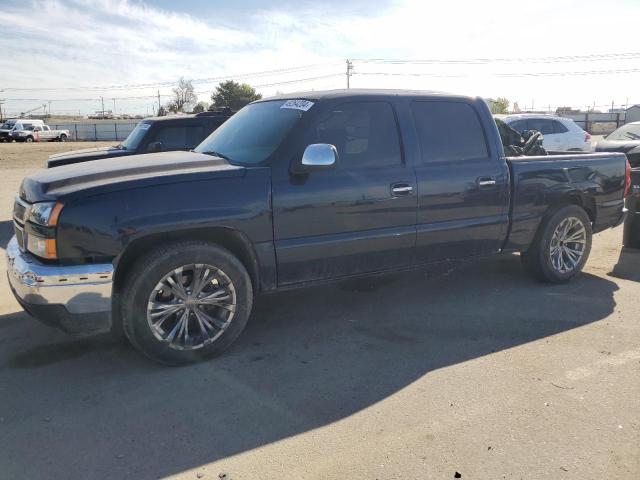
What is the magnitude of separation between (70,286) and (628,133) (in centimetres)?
1398

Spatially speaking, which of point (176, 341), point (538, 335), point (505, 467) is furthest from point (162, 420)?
point (538, 335)

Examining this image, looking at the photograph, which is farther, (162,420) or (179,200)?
(179,200)

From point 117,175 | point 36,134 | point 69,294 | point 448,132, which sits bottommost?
point 69,294

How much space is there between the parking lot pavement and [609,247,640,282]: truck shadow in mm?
1114

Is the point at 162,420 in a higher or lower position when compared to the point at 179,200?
lower

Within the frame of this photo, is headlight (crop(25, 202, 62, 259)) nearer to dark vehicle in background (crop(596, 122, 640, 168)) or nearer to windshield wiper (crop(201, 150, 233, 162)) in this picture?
windshield wiper (crop(201, 150, 233, 162))

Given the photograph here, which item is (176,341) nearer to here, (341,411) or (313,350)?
(313,350)

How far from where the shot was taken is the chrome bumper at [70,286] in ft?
11.5

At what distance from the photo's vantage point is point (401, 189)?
4.62 meters

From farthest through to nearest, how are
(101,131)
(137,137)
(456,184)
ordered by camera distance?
1. (101,131)
2. (137,137)
3. (456,184)

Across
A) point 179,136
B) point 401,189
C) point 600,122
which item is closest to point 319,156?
point 401,189

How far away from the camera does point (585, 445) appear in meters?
3.02

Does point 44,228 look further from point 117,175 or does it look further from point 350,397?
point 350,397

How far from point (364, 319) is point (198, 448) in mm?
2196
